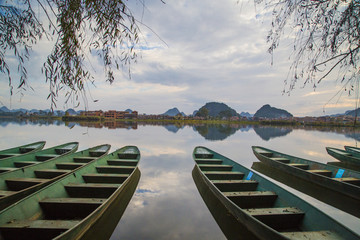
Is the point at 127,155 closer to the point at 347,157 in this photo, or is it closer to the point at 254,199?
the point at 254,199

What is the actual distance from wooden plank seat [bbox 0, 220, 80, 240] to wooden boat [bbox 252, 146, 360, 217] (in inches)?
336

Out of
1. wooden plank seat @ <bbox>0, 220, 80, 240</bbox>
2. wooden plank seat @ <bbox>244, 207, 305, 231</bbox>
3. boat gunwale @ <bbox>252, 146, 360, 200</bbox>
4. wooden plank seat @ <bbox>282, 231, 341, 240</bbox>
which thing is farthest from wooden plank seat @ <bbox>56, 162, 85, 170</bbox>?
boat gunwale @ <bbox>252, 146, 360, 200</bbox>

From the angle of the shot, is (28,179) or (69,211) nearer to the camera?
(69,211)

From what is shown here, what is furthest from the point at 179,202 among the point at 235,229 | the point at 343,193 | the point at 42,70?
the point at 343,193

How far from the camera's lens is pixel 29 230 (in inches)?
123

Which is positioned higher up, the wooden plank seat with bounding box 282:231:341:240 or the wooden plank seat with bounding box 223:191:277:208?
the wooden plank seat with bounding box 282:231:341:240

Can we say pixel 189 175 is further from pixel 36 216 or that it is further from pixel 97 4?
pixel 97 4

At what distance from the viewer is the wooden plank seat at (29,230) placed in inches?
121

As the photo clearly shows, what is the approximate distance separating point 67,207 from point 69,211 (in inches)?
5.4

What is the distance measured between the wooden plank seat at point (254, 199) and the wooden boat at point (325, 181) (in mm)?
3067

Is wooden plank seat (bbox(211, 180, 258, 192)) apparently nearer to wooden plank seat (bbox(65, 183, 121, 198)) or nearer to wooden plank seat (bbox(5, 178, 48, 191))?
wooden plank seat (bbox(65, 183, 121, 198))

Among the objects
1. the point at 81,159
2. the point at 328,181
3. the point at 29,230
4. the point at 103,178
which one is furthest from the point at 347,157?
the point at 81,159

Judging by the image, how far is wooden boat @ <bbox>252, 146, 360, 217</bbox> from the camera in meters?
6.00

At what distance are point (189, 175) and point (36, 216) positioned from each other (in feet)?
22.7
